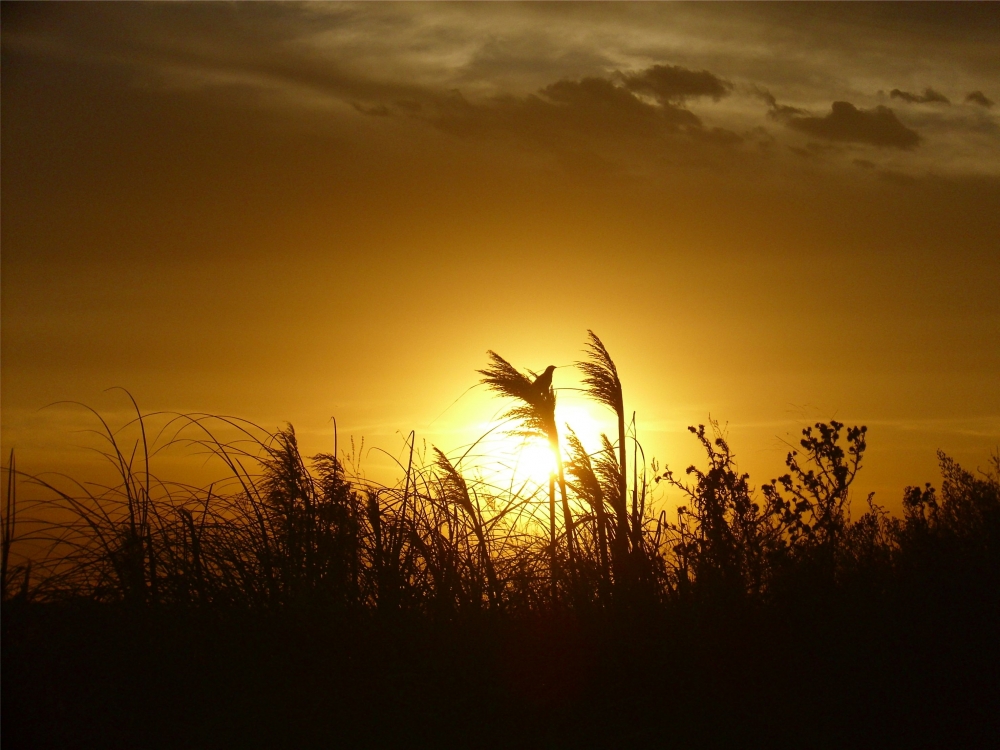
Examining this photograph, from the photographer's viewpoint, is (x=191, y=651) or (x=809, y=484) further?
(x=809, y=484)

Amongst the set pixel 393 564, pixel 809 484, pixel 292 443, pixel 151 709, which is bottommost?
pixel 151 709

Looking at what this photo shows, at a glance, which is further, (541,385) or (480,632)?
(541,385)

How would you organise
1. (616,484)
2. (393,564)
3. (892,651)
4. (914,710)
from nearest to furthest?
(914,710) < (892,651) < (393,564) < (616,484)

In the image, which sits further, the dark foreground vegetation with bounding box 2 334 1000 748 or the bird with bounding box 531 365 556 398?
the bird with bounding box 531 365 556 398

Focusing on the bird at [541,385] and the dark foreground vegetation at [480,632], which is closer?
the dark foreground vegetation at [480,632]

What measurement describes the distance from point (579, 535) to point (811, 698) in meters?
2.40

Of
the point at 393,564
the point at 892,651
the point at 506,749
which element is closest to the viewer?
the point at 506,749

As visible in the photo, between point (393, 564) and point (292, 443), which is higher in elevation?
point (292, 443)

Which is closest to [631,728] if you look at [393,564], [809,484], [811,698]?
[811,698]

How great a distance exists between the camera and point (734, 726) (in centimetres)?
455

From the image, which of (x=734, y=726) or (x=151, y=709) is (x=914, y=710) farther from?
(x=151, y=709)

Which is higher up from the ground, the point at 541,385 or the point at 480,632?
the point at 541,385

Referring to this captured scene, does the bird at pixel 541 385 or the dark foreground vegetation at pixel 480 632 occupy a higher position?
the bird at pixel 541 385

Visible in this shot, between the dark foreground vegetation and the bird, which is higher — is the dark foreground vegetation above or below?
below
